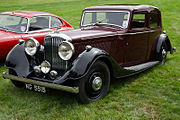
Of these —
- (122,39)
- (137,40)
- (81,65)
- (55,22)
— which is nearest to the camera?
(81,65)

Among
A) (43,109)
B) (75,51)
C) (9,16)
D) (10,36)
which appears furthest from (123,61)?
(9,16)

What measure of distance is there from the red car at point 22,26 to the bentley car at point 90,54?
1.81 metres

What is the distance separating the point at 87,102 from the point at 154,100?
1.25 m

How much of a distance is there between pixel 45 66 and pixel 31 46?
57cm

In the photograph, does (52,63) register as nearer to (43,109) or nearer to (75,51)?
(75,51)

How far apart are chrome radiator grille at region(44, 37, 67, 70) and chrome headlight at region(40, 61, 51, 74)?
0.50 feet

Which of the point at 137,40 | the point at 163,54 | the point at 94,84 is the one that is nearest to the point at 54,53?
the point at 94,84

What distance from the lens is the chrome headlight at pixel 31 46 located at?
416 cm

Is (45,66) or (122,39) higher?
(122,39)

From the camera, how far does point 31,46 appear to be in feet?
13.8

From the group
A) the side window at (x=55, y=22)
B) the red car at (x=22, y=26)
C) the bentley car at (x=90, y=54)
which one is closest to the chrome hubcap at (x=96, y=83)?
the bentley car at (x=90, y=54)

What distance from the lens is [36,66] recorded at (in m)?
3.98

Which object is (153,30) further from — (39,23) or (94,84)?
(39,23)

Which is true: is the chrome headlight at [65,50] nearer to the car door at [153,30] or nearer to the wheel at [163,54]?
the car door at [153,30]
